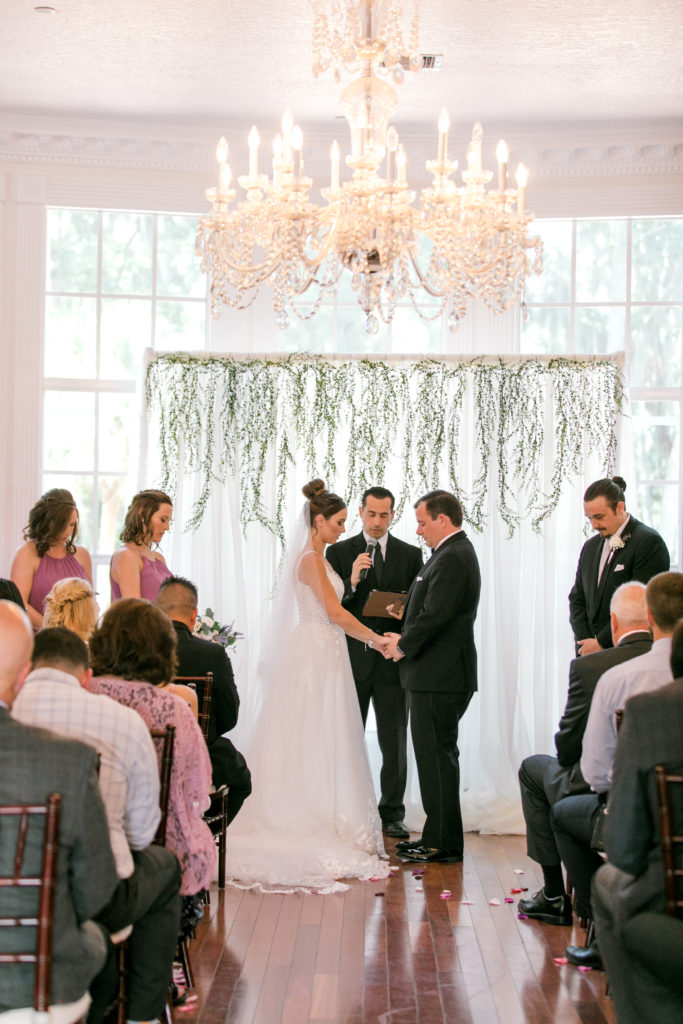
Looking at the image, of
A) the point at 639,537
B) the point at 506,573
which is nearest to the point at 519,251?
the point at 639,537

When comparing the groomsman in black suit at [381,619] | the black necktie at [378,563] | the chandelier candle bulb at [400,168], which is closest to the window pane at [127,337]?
the groomsman in black suit at [381,619]

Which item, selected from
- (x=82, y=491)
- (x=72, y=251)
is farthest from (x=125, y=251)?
(x=82, y=491)

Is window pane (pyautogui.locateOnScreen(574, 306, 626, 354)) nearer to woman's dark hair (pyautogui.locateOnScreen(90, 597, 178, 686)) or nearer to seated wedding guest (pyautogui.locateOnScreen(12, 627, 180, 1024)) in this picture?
woman's dark hair (pyautogui.locateOnScreen(90, 597, 178, 686))

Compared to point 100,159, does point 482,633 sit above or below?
below

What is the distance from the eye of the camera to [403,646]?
5.64m

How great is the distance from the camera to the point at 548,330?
7.62 meters

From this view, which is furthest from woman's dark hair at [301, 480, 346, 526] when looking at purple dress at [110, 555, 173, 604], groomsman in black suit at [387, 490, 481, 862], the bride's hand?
purple dress at [110, 555, 173, 604]

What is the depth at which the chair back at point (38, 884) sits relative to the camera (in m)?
2.46

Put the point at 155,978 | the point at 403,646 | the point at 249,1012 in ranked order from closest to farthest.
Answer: the point at 155,978
the point at 249,1012
the point at 403,646

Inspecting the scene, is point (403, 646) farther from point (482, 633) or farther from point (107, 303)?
point (107, 303)

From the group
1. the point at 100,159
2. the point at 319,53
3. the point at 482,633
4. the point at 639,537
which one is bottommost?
the point at 482,633

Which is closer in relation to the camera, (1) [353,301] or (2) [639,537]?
(2) [639,537]

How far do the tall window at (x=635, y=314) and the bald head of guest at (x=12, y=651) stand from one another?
5.46 metres

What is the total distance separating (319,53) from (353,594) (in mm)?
2912
